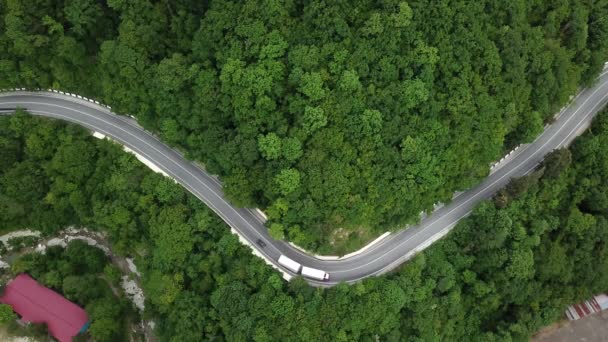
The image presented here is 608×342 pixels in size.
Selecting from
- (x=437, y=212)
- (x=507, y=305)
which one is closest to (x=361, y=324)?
(x=437, y=212)

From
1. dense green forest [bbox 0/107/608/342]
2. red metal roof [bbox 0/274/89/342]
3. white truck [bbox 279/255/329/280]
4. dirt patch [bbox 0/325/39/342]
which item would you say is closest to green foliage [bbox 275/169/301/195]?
white truck [bbox 279/255/329/280]

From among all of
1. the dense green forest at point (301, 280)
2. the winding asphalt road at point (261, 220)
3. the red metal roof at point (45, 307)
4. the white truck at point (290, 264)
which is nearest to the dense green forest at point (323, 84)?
the white truck at point (290, 264)

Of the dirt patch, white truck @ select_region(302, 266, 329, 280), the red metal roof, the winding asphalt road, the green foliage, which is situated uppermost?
the winding asphalt road

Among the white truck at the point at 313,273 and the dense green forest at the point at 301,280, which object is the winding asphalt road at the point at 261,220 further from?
the dense green forest at the point at 301,280

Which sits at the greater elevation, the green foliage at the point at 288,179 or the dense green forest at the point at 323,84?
the dense green forest at the point at 323,84

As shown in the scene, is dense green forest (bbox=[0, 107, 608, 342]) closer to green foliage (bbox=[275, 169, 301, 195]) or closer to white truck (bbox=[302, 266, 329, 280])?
white truck (bbox=[302, 266, 329, 280])

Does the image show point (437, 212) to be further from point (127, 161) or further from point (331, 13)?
point (127, 161)

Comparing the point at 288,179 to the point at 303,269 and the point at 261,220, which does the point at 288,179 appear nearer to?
the point at 261,220
